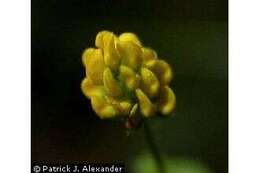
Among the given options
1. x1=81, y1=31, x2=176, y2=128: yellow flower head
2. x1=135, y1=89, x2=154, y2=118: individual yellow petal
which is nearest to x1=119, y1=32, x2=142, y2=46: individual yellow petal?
x1=81, y1=31, x2=176, y2=128: yellow flower head

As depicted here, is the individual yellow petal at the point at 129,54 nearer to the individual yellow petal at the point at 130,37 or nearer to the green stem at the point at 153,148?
the individual yellow petal at the point at 130,37

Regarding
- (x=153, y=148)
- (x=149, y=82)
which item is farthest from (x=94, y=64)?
(x=153, y=148)

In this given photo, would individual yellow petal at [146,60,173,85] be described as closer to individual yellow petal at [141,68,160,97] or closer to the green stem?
individual yellow petal at [141,68,160,97]

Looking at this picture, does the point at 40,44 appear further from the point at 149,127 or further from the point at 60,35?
the point at 149,127

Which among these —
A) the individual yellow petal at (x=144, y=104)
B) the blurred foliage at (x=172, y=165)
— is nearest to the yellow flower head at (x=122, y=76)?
the individual yellow petal at (x=144, y=104)

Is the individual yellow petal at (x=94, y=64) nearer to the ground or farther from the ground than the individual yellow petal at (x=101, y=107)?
farther from the ground
